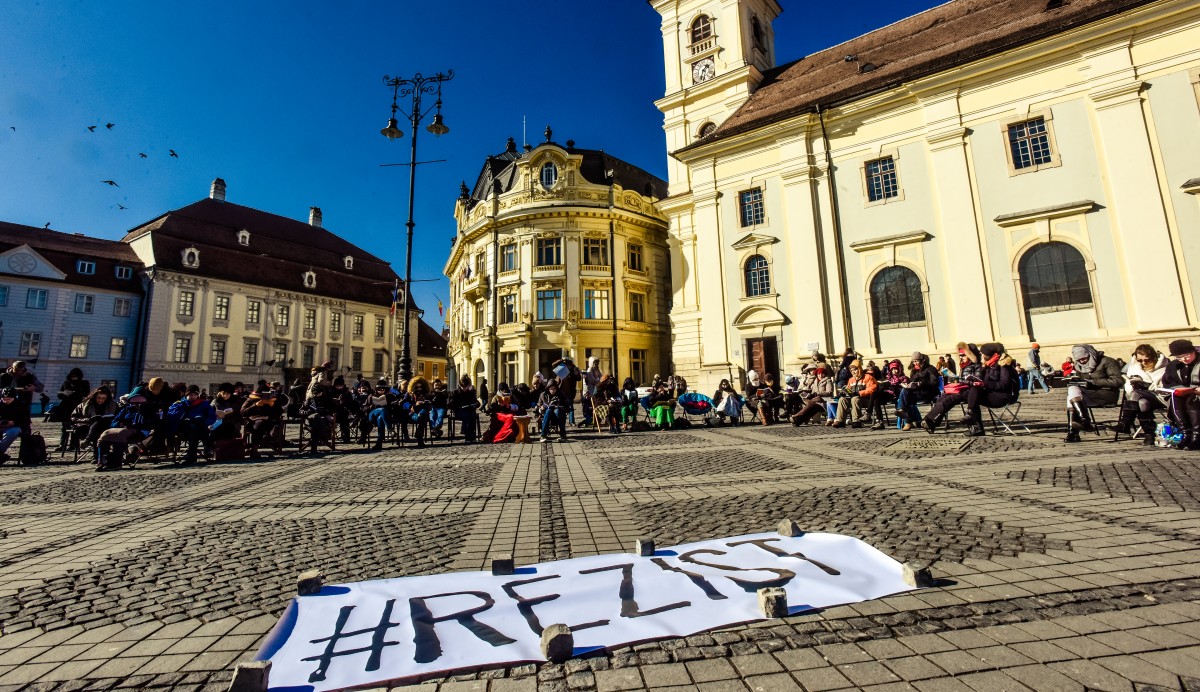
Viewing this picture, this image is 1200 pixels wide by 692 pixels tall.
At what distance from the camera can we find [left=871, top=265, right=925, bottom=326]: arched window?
2014 cm

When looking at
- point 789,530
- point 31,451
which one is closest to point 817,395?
point 789,530

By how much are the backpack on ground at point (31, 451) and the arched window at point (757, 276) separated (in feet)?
76.4

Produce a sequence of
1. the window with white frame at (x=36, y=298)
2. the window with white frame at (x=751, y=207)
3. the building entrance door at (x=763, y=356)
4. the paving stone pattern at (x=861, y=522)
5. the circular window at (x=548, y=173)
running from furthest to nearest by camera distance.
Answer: the circular window at (x=548, y=173) → the window with white frame at (x=36, y=298) → the window with white frame at (x=751, y=207) → the building entrance door at (x=763, y=356) → the paving stone pattern at (x=861, y=522)

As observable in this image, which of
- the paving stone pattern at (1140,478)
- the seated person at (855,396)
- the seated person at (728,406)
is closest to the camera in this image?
the paving stone pattern at (1140,478)

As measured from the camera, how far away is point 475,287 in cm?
3578

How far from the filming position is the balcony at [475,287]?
35.4 meters

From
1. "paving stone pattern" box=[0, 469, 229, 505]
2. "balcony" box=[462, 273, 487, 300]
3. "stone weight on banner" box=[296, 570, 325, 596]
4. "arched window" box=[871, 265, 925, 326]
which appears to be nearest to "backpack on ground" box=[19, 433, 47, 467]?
"paving stone pattern" box=[0, 469, 229, 505]

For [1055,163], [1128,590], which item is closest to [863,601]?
[1128,590]

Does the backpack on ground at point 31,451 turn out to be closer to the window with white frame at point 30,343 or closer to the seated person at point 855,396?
the seated person at point 855,396

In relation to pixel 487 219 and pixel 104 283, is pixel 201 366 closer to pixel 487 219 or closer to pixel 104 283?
pixel 104 283

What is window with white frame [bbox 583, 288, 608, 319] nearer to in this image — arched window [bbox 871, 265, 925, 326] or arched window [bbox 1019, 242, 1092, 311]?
arched window [bbox 871, 265, 925, 326]

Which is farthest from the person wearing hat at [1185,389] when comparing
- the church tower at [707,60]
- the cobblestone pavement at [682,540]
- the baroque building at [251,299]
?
the baroque building at [251,299]

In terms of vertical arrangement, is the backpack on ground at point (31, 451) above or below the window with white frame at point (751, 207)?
below

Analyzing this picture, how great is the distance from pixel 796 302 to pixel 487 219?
2199 cm
